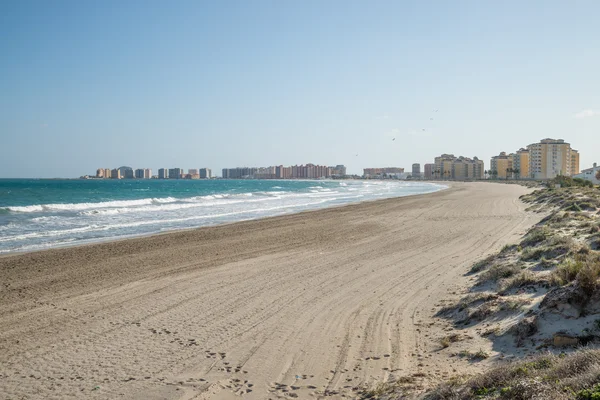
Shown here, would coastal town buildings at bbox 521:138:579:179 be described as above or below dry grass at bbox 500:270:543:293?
above

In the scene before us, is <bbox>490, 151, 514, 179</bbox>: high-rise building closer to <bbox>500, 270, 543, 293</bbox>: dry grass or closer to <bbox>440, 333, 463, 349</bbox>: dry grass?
<bbox>500, 270, 543, 293</bbox>: dry grass

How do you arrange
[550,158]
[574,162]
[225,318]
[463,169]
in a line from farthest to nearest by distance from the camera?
[463,169] < [574,162] < [550,158] < [225,318]

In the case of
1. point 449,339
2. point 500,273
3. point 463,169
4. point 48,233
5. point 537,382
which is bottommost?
point 48,233

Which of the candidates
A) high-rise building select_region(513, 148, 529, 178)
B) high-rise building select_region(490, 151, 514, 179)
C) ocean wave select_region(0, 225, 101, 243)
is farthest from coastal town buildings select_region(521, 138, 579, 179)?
ocean wave select_region(0, 225, 101, 243)

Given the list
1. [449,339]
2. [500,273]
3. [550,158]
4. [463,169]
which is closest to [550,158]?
[550,158]

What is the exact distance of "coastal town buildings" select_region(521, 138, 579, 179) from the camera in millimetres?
119188

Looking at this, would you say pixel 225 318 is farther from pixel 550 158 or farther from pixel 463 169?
pixel 463 169

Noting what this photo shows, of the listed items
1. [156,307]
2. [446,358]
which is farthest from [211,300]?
[446,358]

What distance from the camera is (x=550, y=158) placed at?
122 m

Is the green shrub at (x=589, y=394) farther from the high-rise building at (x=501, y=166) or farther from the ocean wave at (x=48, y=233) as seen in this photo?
the high-rise building at (x=501, y=166)

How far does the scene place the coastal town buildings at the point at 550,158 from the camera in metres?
119

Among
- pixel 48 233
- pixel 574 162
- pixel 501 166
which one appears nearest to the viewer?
pixel 48 233

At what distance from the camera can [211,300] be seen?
336 inches

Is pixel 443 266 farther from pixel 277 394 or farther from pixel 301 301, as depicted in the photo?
pixel 277 394
